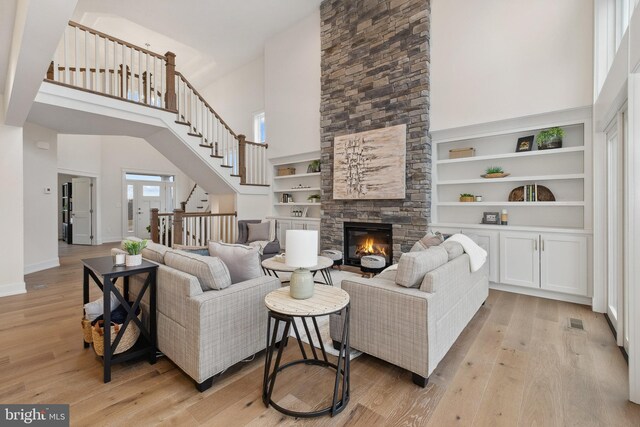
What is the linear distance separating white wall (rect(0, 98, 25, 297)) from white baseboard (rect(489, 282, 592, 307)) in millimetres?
6437

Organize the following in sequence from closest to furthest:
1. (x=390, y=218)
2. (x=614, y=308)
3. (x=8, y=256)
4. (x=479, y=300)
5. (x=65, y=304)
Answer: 1. (x=614, y=308)
2. (x=479, y=300)
3. (x=65, y=304)
4. (x=8, y=256)
5. (x=390, y=218)

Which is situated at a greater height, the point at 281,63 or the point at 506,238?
the point at 281,63

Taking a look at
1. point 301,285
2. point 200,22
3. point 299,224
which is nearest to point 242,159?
point 299,224

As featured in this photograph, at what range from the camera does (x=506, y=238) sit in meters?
3.92

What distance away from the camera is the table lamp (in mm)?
1797

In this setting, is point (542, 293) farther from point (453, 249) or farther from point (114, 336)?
point (114, 336)

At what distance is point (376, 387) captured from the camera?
1906mm

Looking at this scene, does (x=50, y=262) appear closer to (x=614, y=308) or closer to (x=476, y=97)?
(x=476, y=97)

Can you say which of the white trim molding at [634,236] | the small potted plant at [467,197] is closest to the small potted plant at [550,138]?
the small potted plant at [467,197]

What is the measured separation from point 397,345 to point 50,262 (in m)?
6.61

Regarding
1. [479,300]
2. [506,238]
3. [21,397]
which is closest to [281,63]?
[506,238]

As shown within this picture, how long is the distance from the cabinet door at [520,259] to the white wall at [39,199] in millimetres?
7524

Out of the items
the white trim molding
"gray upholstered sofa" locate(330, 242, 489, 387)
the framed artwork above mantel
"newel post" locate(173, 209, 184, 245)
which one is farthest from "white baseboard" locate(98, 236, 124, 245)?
the white trim molding

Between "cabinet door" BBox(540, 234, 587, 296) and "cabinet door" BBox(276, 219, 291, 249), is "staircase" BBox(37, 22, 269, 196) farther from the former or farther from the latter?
"cabinet door" BBox(540, 234, 587, 296)
